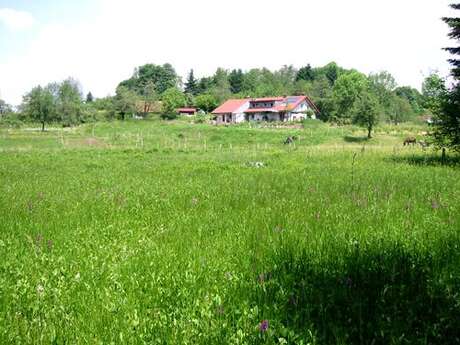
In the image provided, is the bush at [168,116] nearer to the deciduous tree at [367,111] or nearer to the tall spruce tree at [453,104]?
the deciduous tree at [367,111]

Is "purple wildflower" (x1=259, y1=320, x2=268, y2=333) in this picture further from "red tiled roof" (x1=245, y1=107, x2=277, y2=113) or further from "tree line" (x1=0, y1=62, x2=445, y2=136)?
"red tiled roof" (x1=245, y1=107, x2=277, y2=113)

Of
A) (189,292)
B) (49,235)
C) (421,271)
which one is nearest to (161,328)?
(189,292)

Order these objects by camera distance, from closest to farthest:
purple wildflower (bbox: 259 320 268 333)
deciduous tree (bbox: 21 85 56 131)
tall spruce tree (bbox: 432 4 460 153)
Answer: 1. purple wildflower (bbox: 259 320 268 333)
2. tall spruce tree (bbox: 432 4 460 153)
3. deciduous tree (bbox: 21 85 56 131)

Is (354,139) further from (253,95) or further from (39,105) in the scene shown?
(253,95)

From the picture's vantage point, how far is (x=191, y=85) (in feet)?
512

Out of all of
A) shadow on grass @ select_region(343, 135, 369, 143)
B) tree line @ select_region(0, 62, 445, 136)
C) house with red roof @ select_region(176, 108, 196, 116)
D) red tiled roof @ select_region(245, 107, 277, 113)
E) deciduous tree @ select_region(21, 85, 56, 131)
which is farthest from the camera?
house with red roof @ select_region(176, 108, 196, 116)

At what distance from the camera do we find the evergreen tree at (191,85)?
15612 cm

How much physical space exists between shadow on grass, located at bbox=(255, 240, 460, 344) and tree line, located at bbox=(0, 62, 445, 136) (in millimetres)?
22160

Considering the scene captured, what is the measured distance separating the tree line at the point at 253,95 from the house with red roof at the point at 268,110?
5873 millimetres

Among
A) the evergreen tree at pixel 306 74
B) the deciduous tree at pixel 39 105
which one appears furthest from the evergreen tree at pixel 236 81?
the deciduous tree at pixel 39 105

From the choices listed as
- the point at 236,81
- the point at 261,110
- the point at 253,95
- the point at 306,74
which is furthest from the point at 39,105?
the point at 306,74

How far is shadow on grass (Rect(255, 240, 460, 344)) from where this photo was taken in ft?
11.1

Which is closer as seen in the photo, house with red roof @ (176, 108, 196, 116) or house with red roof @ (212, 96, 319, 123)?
house with red roof @ (212, 96, 319, 123)

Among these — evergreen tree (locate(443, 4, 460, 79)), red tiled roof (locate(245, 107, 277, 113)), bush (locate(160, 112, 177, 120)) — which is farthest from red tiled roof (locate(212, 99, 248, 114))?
evergreen tree (locate(443, 4, 460, 79))
